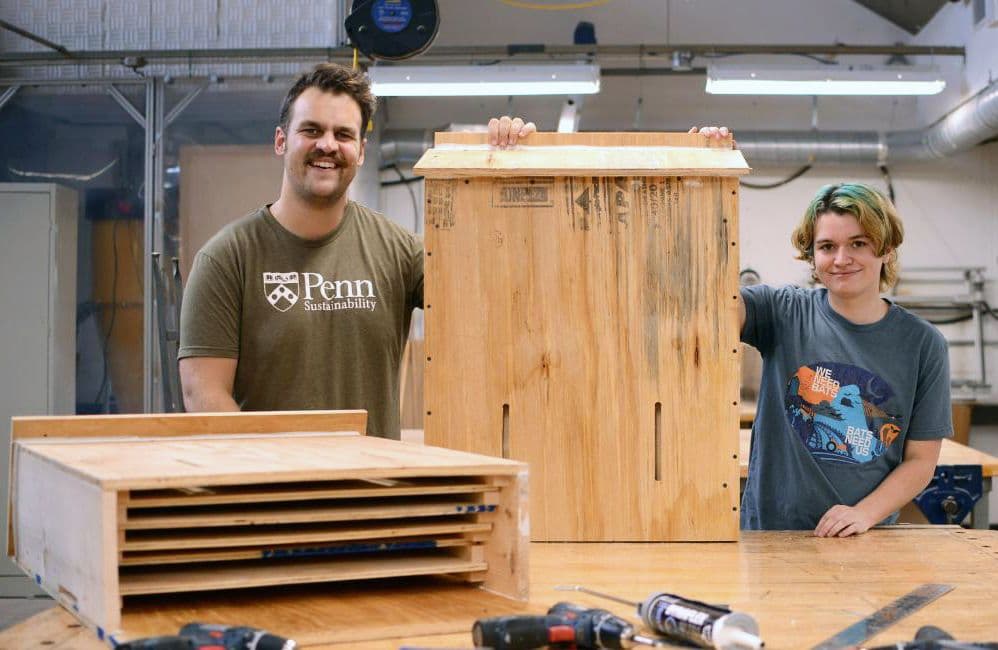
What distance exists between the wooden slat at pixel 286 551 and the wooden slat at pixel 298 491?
6cm

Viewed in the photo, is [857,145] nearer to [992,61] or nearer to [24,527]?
[992,61]

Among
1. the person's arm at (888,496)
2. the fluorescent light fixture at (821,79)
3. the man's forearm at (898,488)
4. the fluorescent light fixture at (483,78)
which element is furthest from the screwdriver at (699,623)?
the fluorescent light fixture at (821,79)

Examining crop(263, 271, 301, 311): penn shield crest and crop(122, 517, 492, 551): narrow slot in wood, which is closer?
crop(122, 517, 492, 551): narrow slot in wood

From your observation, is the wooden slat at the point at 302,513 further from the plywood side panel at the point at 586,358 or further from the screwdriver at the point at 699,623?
the plywood side panel at the point at 586,358

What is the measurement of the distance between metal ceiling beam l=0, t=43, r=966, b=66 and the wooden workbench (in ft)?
15.6

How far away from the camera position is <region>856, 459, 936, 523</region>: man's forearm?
203 centimetres

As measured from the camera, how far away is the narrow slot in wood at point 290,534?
48.8 inches

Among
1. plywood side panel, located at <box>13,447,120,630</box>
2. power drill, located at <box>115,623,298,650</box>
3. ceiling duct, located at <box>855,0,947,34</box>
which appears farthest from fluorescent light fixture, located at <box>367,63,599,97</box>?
power drill, located at <box>115,623,298,650</box>

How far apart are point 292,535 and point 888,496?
126 cm

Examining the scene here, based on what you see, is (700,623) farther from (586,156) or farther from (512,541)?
(586,156)

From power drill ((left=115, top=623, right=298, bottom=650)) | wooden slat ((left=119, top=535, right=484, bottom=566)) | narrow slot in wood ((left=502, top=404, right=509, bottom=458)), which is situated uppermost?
narrow slot in wood ((left=502, top=404, right=509, bottom=458))

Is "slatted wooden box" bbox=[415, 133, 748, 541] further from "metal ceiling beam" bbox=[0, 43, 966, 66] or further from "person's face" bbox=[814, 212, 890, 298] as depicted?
"metal ceiling beam" bbox=[0, 43, 966, 66]

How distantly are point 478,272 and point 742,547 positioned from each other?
0.64 metres

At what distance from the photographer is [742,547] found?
1793 mm
